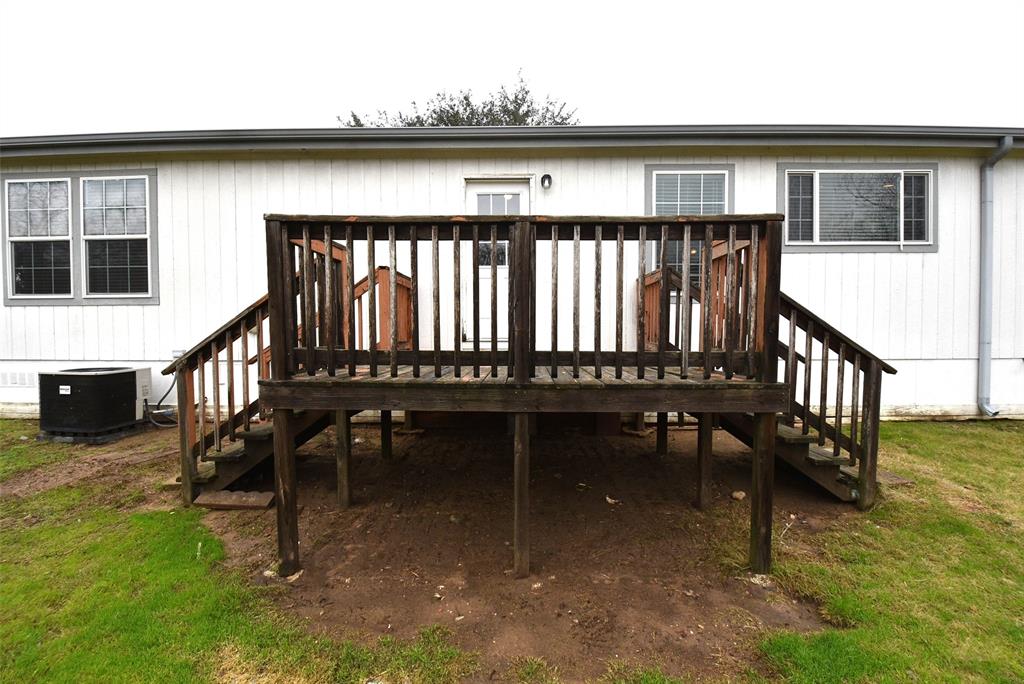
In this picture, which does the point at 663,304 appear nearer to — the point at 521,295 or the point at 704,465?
the point at 521,295

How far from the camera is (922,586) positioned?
98.9 inches

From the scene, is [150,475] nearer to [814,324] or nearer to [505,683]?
[505,683]

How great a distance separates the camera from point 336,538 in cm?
308

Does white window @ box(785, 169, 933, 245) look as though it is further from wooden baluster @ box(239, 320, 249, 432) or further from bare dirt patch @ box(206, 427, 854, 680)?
wooden baluster @ box(239, 320, 249, 432)

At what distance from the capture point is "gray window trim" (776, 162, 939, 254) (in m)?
5.75

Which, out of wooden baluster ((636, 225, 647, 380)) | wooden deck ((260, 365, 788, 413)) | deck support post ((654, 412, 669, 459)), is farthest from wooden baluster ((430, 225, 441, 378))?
deck support post ((654, 412, 669, 459))

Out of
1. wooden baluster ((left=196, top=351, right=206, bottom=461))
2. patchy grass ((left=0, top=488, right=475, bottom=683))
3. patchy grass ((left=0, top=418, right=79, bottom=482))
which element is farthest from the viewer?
patchy grass ((left=0, top=418, right=79, bottom=482))

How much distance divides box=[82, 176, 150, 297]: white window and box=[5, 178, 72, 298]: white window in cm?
28

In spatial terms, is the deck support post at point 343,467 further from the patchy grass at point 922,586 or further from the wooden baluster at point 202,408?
the patchy grass at point 922,586

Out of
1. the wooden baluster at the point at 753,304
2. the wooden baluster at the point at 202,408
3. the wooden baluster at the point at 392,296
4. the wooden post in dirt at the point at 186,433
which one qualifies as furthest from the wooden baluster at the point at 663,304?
the wooden post in dirt at the point at 186,433

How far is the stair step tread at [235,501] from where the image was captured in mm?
3443

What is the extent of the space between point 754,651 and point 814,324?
234 cm

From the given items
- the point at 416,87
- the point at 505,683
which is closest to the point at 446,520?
the point at 505,683

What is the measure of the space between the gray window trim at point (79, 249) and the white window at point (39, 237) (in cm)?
5
